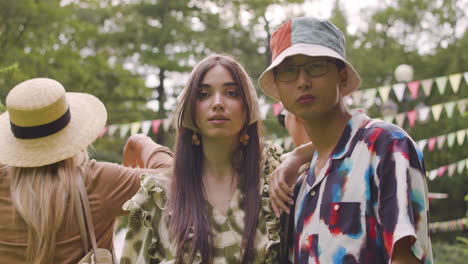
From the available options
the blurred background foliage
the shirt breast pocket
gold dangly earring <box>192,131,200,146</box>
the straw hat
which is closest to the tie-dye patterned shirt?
the shirt breast pocket

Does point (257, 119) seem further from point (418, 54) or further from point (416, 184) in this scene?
point (418, 54)

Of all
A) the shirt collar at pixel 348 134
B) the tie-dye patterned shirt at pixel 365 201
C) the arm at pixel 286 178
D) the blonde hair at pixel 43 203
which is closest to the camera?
A: the tie-dye patterned shirt at pixel 365 201

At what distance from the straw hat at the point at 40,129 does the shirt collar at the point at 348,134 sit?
4.33ft

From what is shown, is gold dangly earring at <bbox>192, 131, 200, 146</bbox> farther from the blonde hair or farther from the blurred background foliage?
the blurred background foliage

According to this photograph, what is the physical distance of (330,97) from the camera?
1858mm

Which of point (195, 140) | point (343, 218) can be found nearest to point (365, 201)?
point (343, 218)

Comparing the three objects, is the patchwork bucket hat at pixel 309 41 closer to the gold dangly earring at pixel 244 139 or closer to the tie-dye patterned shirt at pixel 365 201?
the tie-dye patterned shirt at pixel 365 201

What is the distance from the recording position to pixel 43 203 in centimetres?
230

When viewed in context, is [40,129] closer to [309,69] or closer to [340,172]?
[309,69]

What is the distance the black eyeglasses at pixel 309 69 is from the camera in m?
1.85

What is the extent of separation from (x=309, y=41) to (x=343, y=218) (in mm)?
644

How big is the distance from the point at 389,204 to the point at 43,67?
11.7 m

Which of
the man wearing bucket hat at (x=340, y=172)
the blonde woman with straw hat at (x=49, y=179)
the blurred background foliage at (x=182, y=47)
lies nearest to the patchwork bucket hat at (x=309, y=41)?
the man wearing bucket hat at (x=340, y=172)

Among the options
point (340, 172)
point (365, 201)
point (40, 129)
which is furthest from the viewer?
point (40, 129)
